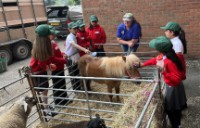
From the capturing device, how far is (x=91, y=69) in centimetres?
530

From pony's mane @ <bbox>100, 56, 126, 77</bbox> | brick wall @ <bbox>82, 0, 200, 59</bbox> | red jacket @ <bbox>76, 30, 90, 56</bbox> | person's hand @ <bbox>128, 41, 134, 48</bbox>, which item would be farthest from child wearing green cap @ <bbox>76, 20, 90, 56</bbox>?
brick wall @ <bbox>82, 0, 200, 59</bbox>

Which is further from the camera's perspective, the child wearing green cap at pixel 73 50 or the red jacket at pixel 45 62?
the child wearing green cap at pixel 73 50

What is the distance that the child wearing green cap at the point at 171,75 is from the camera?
347 cm

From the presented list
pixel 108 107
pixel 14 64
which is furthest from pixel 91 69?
pixel 14 64

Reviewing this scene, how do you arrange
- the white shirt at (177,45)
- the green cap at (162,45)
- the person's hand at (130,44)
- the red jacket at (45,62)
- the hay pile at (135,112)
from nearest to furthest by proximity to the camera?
the hay pile at (135,112)
the green cap at (162,45)
the white shirt at (177,45)
the red jacket at (45,62)
the person's hand at (130,44)

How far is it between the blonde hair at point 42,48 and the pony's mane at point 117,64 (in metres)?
1.26

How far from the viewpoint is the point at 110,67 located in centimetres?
488

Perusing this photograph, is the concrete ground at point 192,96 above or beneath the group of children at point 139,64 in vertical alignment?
→ beneath

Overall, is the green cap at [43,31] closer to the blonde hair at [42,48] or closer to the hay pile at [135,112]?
the blonde hair at [42,48]

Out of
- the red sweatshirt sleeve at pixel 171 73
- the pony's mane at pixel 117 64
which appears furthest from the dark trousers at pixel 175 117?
the pony's mane at pixel 117 64

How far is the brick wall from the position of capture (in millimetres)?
7457

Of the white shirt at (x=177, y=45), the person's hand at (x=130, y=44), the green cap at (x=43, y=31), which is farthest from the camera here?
the person's hand at (x=130, y=44)

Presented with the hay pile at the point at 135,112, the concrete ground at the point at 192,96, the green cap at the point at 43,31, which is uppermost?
the green cap at the point at 43,31

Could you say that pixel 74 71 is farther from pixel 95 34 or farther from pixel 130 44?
pixel 130 44
